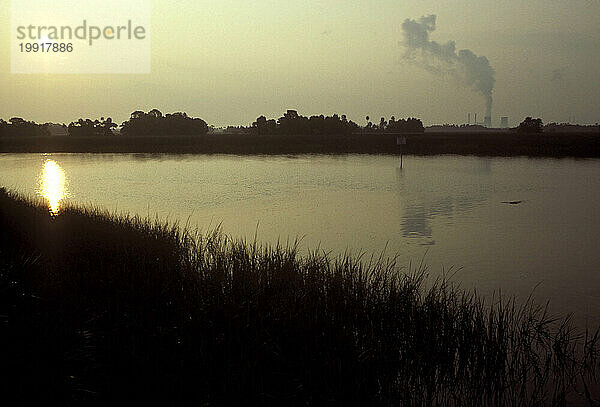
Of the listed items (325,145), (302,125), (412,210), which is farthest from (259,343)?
(302,125)

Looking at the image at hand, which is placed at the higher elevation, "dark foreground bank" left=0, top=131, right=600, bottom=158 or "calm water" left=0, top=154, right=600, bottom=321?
"dark foreground bank" left=0, top=131, right=600, bottom=158

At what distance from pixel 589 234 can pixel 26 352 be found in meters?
19.8

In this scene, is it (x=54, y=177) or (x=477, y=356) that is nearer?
(x=477, y=356)

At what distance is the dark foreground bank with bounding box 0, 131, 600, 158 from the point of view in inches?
3297

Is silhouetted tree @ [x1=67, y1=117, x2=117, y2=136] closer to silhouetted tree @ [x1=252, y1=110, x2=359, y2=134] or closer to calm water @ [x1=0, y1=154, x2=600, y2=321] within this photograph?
silhouetted tree @ [x1=252, y1=110, x2=359, y2=134]

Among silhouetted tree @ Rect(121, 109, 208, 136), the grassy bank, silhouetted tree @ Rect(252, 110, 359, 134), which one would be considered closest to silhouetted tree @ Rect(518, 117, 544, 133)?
silhouetted tree @ Rect(252, 110, 359, 134)

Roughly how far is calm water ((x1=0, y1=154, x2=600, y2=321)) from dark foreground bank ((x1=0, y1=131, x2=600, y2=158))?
31644 mm

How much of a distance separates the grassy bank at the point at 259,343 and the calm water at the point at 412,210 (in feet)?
12.6

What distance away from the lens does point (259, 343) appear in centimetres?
734

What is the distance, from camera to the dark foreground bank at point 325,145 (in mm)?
83750

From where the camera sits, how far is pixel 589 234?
2109 cm

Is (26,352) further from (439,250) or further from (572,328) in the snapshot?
(439,250)

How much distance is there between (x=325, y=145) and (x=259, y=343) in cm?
9710

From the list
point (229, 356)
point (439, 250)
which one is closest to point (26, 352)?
point (229, 356)
